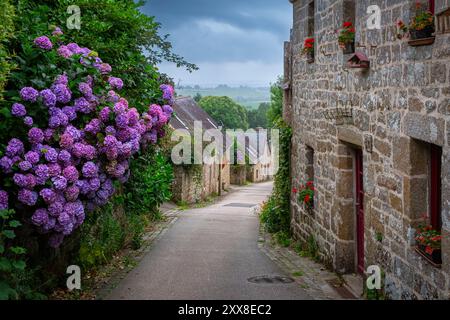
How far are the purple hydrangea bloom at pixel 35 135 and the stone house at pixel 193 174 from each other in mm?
15044

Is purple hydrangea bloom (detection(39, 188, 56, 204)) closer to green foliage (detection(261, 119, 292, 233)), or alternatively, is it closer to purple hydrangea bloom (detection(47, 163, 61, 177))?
purple hydrangea bloom (detection(47, 163, 61, 177))

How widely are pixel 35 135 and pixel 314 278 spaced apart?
16.1ft

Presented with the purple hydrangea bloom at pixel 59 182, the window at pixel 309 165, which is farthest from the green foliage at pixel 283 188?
the purple hydrangea bloom at pixel 59 182

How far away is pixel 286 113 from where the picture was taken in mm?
14211

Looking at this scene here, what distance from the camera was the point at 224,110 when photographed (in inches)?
2840

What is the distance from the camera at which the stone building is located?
19.7ft

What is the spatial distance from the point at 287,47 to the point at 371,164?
6600 millimetres

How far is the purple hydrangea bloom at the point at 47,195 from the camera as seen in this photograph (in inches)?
265

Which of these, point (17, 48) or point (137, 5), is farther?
point (137, 5)

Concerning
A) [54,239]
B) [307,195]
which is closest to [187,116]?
[307,195]

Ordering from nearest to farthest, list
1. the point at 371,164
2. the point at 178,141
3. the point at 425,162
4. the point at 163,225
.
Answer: the point at 425,162
the point at 371,164
the point at 163,225
the point at 178,141

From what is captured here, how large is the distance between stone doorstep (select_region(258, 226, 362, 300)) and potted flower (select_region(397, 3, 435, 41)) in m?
3.62
